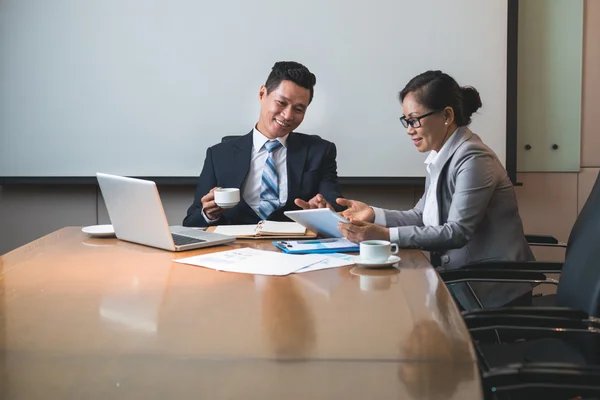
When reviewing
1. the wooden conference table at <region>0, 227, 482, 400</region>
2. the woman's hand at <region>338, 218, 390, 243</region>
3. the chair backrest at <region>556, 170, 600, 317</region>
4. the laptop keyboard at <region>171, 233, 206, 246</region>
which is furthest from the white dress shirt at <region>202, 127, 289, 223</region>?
the chair backrest at <region>556, 170, 600, 317</region>

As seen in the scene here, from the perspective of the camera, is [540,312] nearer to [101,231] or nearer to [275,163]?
[101,231]

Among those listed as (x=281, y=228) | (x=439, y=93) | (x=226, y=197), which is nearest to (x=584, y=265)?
(x=439, y=93)

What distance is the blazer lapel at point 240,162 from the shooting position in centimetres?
292

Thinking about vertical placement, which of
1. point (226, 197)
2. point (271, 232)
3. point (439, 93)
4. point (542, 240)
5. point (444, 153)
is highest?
point (439, 93)

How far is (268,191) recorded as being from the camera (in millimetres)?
2912

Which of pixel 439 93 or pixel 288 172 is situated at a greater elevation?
pixel 439 93

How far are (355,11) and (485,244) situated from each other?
5.36 feet

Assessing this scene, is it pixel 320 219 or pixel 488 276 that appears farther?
pixel 320 219

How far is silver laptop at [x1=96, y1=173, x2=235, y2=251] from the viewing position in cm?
207

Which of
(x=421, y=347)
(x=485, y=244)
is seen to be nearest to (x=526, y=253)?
(x=485, y=244)

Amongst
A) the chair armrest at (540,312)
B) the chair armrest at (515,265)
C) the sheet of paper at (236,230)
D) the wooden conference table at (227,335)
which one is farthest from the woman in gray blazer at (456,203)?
the chair armrest at (540,312)

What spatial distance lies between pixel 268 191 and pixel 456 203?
0.88 m

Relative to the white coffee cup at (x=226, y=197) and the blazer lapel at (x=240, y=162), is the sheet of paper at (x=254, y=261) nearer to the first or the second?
the white coffee cup at (x=226, y=197)

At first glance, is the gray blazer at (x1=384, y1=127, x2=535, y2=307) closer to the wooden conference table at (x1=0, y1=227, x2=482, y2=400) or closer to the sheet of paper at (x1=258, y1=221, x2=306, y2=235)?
the sheet of paper at (x1=258, y1=221, x2=306, y2=235)
